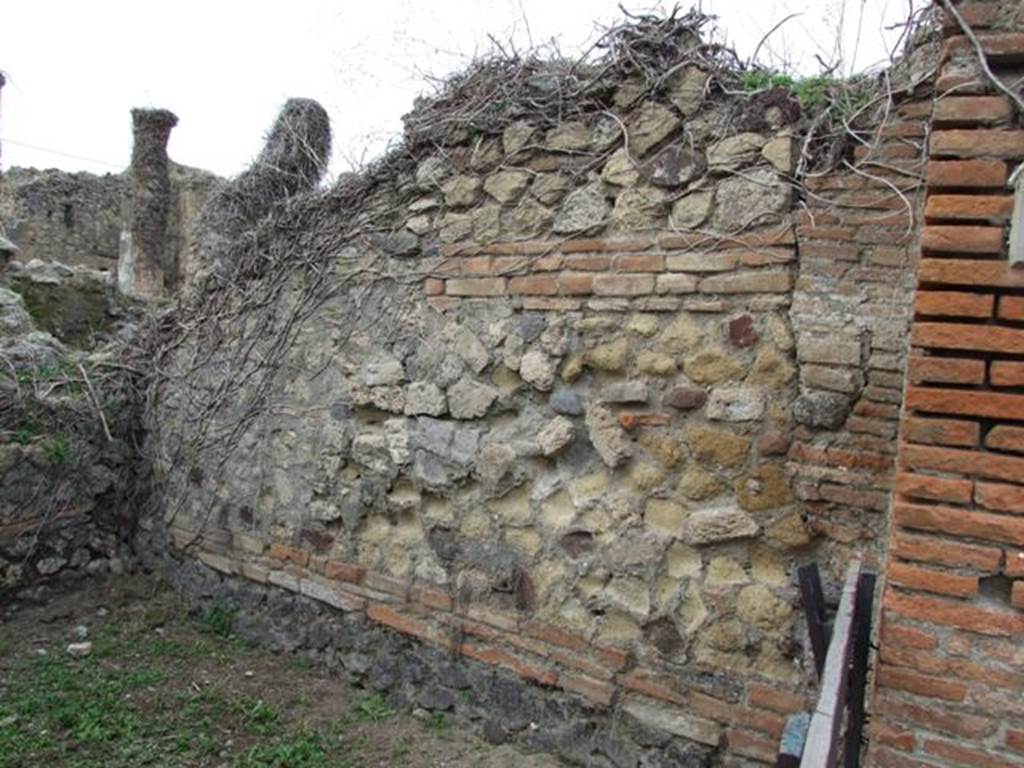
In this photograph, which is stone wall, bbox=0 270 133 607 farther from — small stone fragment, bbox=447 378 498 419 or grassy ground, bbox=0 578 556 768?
small stone fragment, bbox=447 378 498 419

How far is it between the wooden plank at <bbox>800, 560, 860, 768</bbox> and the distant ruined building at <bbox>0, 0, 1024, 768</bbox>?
0.10m

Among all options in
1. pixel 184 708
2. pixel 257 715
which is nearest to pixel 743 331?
pixel 257 715

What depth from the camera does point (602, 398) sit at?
3154 mm

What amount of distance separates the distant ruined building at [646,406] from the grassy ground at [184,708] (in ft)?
0.61

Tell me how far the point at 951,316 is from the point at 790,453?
Answer: 0.99 meters

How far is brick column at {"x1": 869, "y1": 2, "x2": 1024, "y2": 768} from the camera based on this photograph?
1753mm

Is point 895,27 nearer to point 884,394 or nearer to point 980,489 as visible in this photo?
point 884,394

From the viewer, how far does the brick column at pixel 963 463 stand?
5.75 ft

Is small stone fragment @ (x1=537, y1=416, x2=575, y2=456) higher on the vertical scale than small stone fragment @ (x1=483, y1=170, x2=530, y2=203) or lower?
lower

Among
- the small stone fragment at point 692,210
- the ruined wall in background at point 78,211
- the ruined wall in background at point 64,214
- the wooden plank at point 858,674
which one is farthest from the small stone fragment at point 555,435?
the ruined wall in background at point 64,214

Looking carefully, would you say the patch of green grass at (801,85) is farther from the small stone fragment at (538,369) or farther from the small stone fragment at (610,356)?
the small stone fragment at (538,369)

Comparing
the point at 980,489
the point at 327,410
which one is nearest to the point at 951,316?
the point at 980,489

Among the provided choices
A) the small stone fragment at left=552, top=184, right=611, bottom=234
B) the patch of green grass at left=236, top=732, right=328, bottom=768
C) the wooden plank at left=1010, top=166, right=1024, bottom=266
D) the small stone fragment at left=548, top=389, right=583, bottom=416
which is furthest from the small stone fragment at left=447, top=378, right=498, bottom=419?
the wooden plank at left=1010, top=166, right=1024, bottom=266

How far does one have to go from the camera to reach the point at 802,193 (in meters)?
2.73
